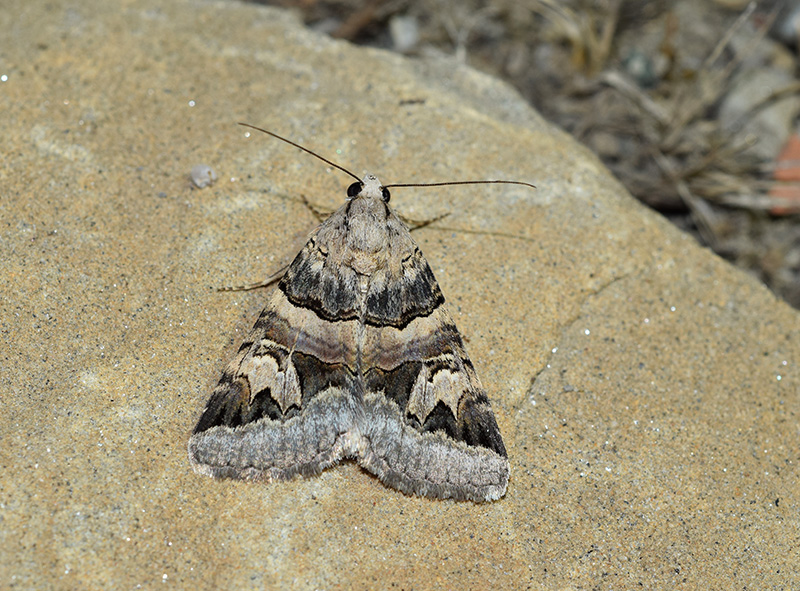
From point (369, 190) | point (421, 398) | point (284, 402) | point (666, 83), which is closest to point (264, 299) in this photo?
point (284, 402)

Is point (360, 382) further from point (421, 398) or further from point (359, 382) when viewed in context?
point (421, 398)

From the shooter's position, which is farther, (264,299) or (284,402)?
(264,299)

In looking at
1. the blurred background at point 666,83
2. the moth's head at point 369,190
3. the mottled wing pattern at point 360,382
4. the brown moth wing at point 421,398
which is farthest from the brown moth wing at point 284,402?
the blurred background at point 666,83

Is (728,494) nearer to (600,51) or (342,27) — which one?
(600,51)

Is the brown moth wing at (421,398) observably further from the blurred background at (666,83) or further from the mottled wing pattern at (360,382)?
the blurred background at (666,83)

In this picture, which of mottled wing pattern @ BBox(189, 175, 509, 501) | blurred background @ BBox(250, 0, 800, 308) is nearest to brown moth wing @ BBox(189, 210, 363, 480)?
mottled wing pattern @ BBox(189, 175, 509, 501)
